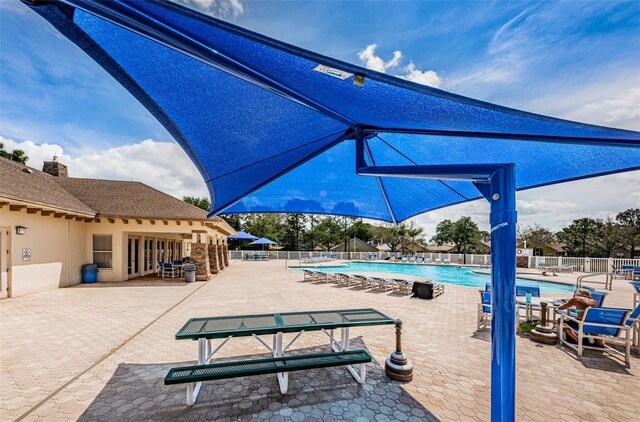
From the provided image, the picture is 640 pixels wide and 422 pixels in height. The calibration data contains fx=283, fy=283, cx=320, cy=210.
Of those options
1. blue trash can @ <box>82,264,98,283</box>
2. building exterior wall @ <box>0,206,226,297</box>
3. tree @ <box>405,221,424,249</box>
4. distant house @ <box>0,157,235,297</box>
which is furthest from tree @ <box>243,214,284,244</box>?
blue trash can @ <box>82,264,98,283</box>

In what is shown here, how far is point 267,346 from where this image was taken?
4.16 m

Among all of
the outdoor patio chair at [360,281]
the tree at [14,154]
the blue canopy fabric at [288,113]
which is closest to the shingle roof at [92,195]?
the outdoor patio chair at [360,281]

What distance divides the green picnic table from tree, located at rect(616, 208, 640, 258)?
68898mm

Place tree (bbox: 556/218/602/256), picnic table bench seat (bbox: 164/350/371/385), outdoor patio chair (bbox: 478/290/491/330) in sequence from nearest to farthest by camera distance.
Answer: picnic table bench seat (bbox: 164/350/371/385)
outdoor patio chair (bbox: 478/290/491/330)
tree (bbox: 556/218/602/256)

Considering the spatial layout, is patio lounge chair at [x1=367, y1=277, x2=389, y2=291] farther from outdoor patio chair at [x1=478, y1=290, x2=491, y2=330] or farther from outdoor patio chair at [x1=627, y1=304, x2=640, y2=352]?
outdoor patio chair at [x1=627, y1=304, x2=640, y2=352]

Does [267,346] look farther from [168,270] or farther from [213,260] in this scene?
[213,260]

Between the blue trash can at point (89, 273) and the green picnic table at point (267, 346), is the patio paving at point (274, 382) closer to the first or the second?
the green picnic table at point (267, 346)

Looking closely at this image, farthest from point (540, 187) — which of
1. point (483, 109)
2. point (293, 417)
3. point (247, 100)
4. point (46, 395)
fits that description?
point (46, 395)

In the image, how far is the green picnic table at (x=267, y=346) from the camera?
352 centimetres

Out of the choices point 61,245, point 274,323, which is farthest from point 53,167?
point 274,323

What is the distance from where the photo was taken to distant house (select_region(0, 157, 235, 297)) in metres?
9.69

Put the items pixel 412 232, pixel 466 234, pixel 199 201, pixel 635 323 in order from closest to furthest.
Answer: pixel 635 323
pixel 412 232
pixel 466 234
pixel 199 201

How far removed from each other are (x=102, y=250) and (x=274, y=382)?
13.9 m

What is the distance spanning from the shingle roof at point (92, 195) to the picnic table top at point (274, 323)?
8.90m
